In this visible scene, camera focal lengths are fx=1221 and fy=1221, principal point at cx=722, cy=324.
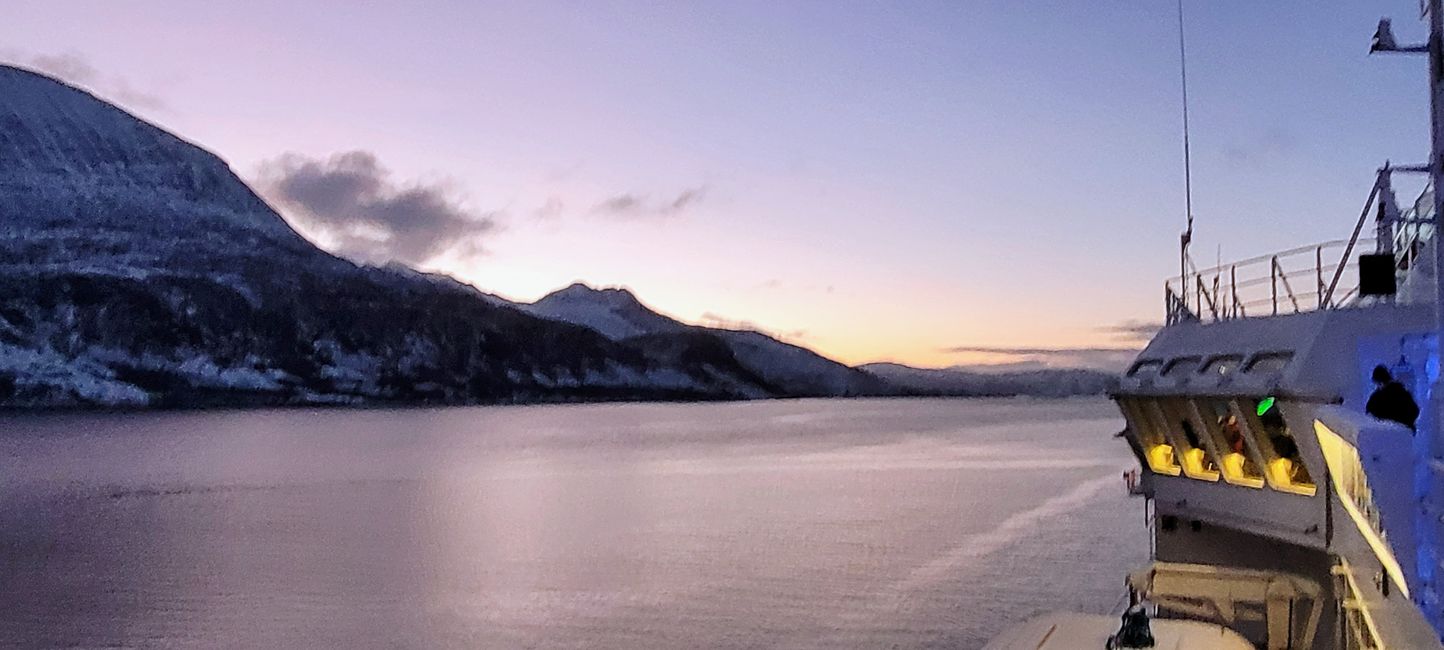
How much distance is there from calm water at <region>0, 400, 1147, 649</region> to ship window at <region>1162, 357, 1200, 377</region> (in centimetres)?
1516

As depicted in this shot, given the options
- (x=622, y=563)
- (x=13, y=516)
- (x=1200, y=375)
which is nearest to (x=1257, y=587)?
(x=1200, y=375)

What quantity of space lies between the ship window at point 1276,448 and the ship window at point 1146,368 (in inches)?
106

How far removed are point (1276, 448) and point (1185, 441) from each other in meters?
2.27

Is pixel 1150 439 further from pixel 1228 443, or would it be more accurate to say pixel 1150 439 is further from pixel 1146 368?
pixel 1228 443

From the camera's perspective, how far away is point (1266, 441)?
14719 millimetres

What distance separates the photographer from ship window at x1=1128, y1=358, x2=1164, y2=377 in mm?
17594

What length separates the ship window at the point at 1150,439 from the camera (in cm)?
1762

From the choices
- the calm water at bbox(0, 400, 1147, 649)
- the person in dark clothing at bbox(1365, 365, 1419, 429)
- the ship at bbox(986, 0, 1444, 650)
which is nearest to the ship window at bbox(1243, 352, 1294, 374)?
the ship at bbox(986, 0, 1444, 650)

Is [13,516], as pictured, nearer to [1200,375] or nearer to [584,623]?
[584,623]

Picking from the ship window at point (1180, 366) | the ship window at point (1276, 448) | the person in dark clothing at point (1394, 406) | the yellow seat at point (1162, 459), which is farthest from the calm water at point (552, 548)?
the person in dark clothing at point (1394, 406)

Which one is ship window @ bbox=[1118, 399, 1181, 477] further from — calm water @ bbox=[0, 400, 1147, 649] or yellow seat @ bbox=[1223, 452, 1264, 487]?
calm water @ bbox=[0, 400, 1147, 649]

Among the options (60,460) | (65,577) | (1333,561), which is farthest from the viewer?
(60,460)

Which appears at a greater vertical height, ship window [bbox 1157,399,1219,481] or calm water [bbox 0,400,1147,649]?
ship window [bbox 1157,399,1219,481]

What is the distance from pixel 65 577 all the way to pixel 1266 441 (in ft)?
143
